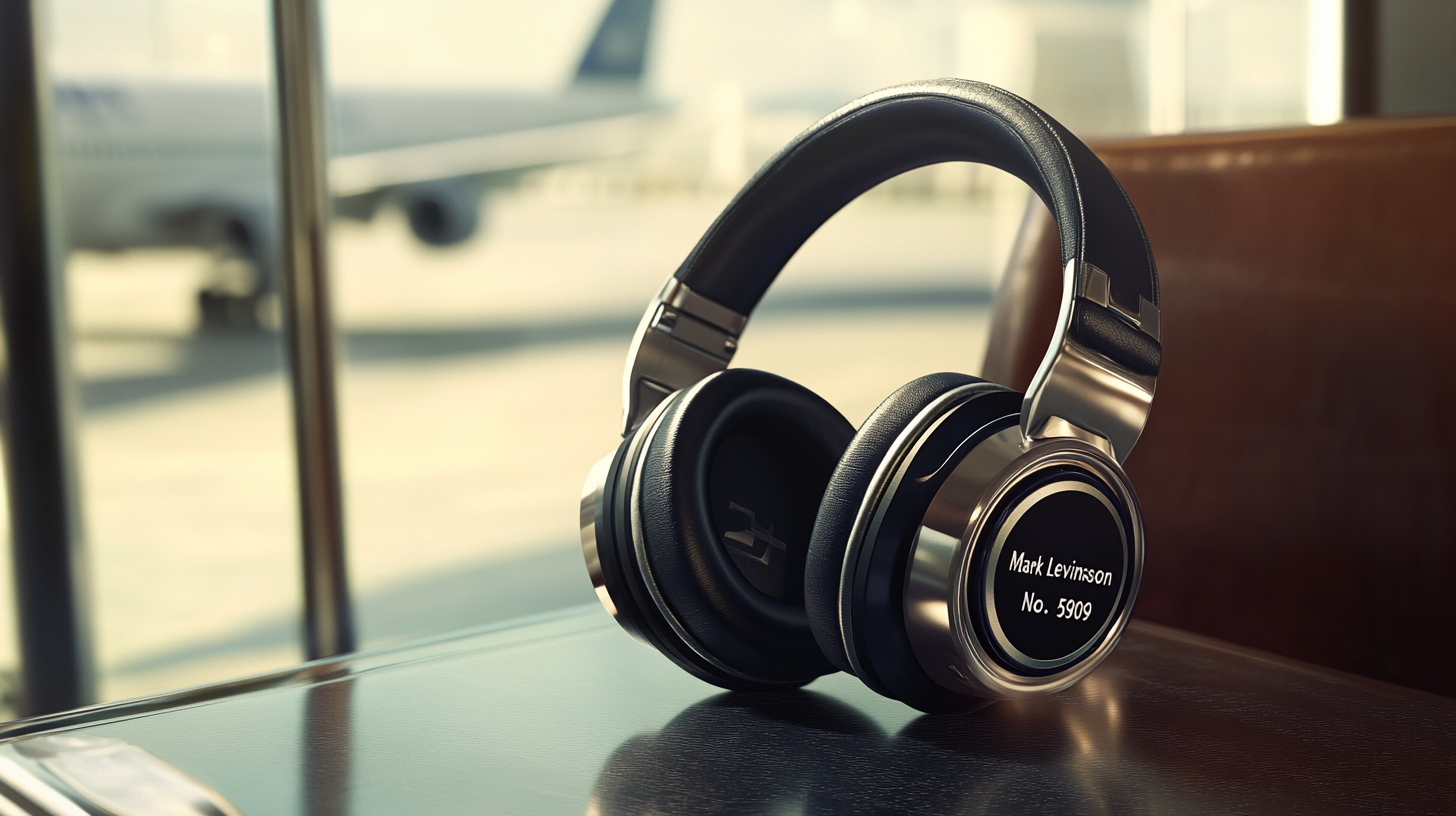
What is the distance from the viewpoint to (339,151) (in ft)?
16.3

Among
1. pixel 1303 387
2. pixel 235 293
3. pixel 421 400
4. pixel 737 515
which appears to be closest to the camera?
pixel 737 515

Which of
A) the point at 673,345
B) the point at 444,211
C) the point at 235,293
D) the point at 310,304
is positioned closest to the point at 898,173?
the point at 673,345

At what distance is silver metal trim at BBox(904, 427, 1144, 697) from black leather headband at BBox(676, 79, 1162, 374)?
0.04m

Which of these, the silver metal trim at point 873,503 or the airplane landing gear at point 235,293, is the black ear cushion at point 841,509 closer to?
the silver metal trim at point 873,503

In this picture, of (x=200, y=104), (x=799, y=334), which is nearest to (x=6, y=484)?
(x=200, y=104)

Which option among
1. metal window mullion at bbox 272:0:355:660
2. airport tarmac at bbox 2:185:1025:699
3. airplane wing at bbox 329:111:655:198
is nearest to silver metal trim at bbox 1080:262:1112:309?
airport tarmac at bbox 2:185:1025:699

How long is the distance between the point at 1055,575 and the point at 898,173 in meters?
0.21

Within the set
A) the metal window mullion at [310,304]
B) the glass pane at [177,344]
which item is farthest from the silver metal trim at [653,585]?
the glass pane at [177,344]

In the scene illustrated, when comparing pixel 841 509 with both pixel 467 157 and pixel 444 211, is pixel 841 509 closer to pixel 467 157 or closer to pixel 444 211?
pixel 444 211

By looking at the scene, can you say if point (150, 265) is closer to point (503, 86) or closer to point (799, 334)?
point (503, 86)

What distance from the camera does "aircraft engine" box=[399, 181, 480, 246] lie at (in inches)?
235

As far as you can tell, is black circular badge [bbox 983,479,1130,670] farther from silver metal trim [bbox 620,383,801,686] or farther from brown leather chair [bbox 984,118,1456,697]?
brown leather chair [bbox 984,118,1456,697]

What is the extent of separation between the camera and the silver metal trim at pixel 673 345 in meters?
0.58

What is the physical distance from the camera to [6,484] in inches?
47.1
